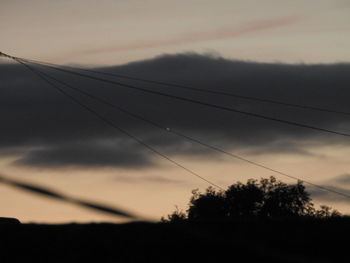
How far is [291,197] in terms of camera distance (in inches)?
3531

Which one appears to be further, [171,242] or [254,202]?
[254,202]

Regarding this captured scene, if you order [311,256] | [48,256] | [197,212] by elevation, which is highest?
[197,212]

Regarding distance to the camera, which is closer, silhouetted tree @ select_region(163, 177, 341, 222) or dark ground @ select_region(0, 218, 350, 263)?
dark ground @ select_region(0, 218, 350, 263)

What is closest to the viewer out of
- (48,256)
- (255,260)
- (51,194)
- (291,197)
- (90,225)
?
(51,194)

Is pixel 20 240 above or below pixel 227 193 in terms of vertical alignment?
below

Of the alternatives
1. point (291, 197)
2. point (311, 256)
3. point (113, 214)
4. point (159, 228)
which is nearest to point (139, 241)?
point (159, 228)

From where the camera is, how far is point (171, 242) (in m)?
17.2

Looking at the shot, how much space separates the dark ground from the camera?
16578 mm

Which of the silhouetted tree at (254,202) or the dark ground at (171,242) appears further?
the silhouetted tree at (254,202)

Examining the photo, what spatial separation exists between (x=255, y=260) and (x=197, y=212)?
75.3 metres

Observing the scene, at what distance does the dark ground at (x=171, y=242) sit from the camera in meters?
16.6

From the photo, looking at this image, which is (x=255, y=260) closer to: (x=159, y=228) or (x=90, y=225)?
(x=159, y=228)

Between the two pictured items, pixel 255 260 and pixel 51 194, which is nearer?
pixel 51 194

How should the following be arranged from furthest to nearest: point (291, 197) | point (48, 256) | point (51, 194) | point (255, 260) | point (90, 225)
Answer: point (291, 197) → point (90, 225) → point (48, 256) → point (255, 260) → point (51, 194)
